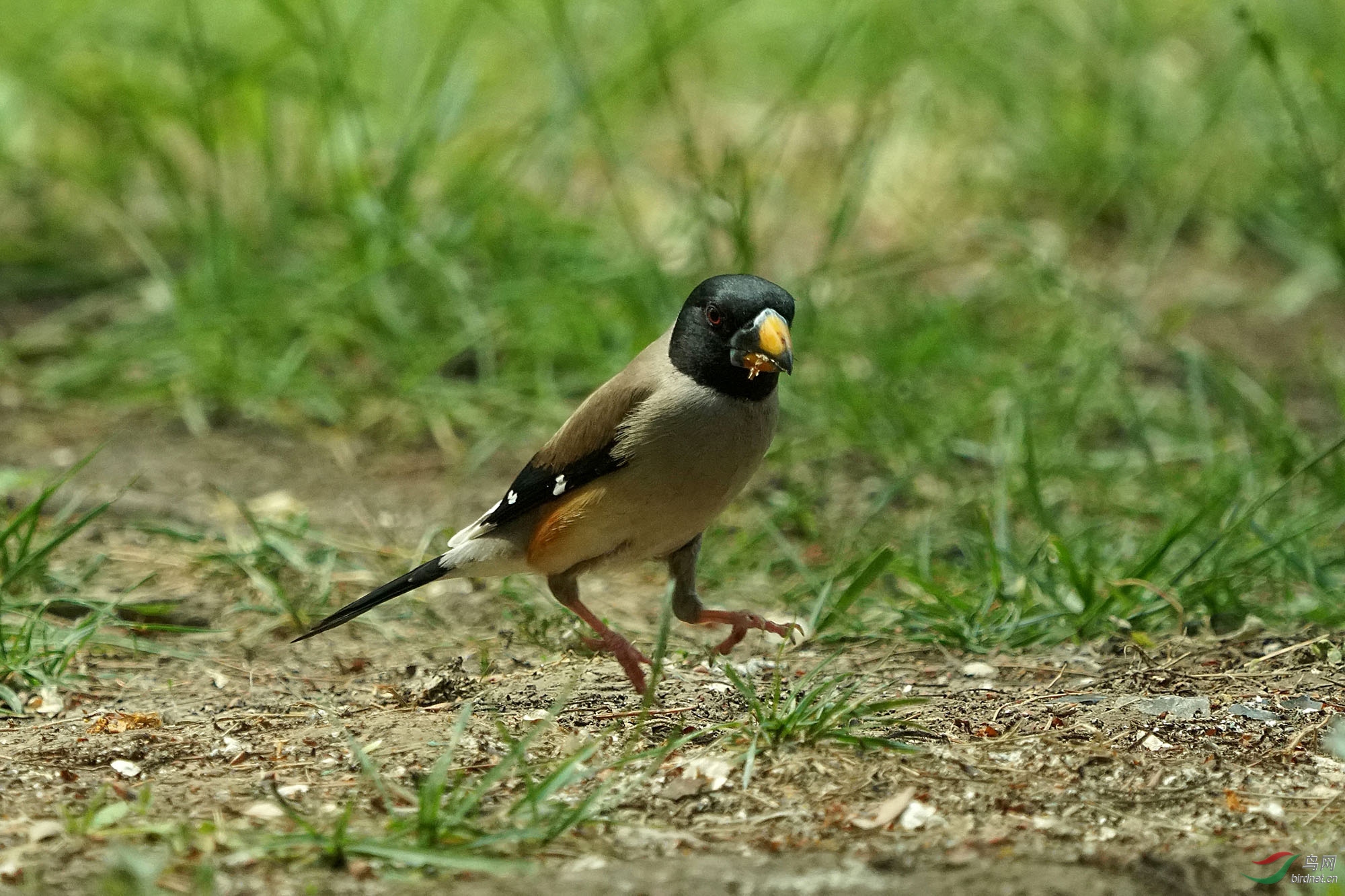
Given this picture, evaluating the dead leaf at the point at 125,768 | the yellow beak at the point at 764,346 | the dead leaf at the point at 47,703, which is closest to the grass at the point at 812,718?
the yellow beak at the point at 764,346

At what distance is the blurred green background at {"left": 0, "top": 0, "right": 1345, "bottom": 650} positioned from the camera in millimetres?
4953

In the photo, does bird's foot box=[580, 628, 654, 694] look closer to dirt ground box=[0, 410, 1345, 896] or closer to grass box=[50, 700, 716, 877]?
dirt ground box=[0, 410, 1345, 896]

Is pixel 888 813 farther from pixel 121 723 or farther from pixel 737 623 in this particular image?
pixel 121 723

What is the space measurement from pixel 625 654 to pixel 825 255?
109 inches

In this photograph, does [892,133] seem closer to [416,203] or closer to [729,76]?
[729,76]

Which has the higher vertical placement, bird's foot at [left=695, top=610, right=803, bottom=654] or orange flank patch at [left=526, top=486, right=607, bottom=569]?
orange flank patch at [left=526, top=486, right=607, bottom=569]

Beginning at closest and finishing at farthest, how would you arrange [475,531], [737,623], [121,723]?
[121,723], [737,623], [475,531]

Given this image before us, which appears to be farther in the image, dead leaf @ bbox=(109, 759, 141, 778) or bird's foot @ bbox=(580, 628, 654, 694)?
bird's foot @ bbox=(580, 628, 654, 694)

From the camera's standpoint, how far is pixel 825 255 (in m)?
6.04

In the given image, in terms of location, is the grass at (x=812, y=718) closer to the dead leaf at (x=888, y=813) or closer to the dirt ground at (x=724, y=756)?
the dirt ground at (x=724, y=756)

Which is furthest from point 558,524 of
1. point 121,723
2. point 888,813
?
point 888,813

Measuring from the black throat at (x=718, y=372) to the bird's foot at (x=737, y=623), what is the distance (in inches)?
22.7

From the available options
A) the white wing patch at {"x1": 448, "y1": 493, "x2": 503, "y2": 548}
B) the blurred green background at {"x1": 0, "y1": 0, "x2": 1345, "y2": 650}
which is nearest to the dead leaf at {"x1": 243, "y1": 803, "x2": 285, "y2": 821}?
the white wing patch at {"x1": 448, "y1": 493, "x2": 503, "y2": 548}

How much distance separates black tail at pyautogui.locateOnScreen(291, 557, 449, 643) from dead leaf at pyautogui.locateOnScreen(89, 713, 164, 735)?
0.40 meters
